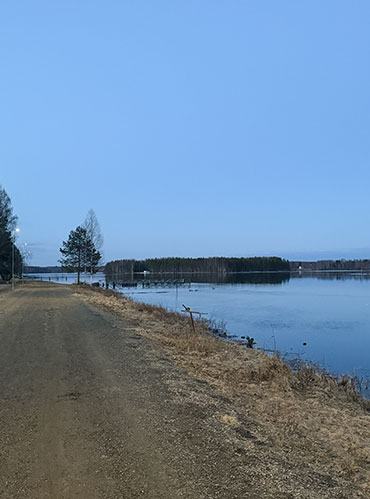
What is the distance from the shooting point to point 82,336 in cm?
1316

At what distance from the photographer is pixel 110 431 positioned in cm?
543

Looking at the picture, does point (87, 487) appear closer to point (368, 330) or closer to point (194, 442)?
point (194, 442)

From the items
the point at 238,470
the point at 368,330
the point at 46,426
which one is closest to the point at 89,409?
the point at 46,426

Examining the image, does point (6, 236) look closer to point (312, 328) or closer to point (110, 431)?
point (312, 328)

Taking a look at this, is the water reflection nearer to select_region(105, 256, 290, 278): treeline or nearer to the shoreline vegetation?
select_region(105, 256, 290, 278): treeline

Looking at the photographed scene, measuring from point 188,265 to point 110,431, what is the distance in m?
135

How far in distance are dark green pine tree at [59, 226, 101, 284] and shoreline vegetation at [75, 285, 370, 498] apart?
42129mm

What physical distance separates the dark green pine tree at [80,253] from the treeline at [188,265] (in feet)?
249

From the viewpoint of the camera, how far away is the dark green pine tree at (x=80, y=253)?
178ft

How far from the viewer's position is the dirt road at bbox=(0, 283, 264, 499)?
13.3ft

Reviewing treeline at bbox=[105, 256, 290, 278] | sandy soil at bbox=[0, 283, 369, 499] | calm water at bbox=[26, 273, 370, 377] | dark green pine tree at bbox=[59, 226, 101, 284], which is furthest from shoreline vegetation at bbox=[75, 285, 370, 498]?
treeline at bbox=[105, 256, 290, 278]

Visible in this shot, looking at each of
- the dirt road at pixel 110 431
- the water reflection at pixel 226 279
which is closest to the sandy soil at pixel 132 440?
the dirt road at pixel 110 431

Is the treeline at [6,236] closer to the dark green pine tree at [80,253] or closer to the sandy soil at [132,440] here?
the dark green pine tree at [80,253]

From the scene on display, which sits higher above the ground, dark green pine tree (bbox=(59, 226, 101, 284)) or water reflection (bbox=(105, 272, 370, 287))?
dark green pine tree (bbox=(59, 226, 101, 284))
